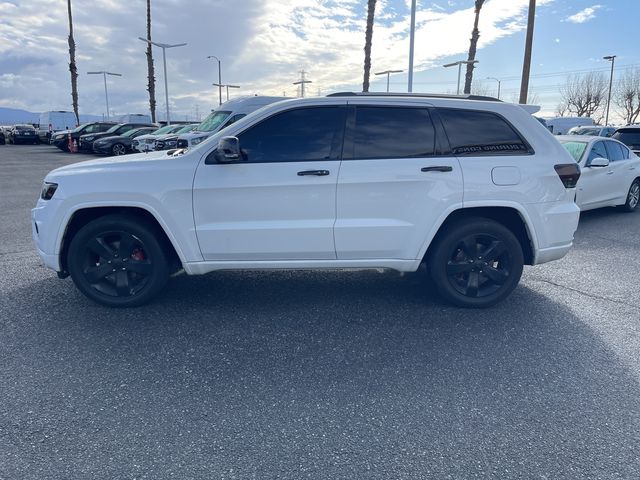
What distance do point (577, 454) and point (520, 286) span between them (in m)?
2.84

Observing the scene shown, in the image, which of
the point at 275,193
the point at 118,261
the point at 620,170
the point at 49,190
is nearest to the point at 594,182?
the point at 620,170

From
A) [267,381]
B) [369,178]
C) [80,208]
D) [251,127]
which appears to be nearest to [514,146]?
[369,178]

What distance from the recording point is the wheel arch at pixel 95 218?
4199 millimetres

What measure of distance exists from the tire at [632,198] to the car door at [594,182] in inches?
30.8

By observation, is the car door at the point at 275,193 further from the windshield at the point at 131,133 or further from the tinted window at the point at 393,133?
the windshield at the point at 131,133

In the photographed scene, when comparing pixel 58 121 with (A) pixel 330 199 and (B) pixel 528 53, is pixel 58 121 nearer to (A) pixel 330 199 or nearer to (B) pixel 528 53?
(B) pixel 528 53

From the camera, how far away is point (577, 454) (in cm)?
247

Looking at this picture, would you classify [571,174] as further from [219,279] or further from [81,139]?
[81,139]

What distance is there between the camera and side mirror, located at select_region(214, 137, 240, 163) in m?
3.86

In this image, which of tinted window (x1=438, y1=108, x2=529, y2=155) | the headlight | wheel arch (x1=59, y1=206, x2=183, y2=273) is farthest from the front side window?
the headlight

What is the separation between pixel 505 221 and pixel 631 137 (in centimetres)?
1209

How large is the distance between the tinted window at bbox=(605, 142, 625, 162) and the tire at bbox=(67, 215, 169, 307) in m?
8.61

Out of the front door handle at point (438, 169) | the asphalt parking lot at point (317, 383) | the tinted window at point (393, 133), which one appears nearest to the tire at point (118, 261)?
the asphalt parking lot at point (317, 383)

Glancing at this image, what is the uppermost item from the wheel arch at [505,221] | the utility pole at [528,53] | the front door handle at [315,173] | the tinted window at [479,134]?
the utility pole at [528,53]
